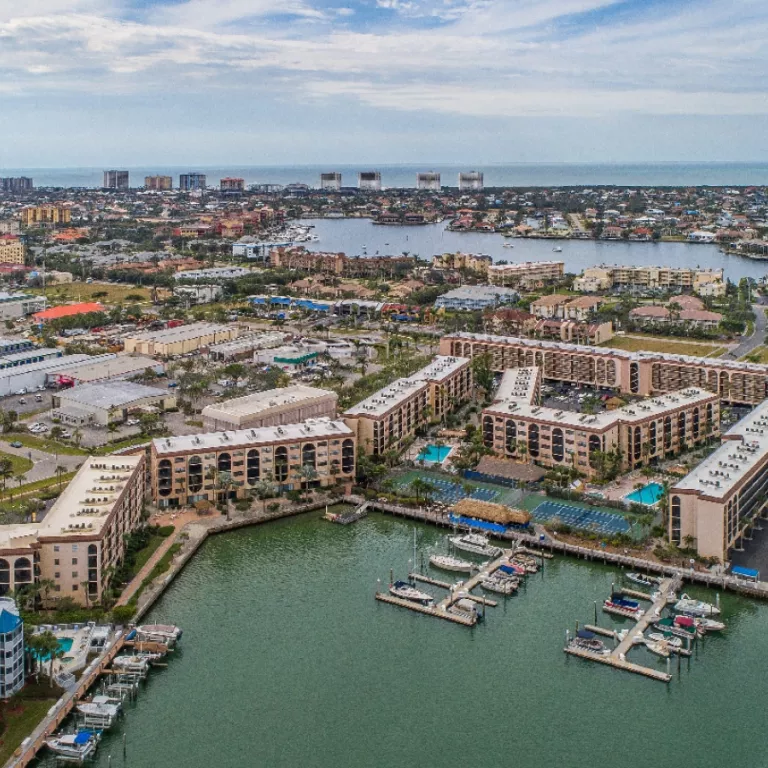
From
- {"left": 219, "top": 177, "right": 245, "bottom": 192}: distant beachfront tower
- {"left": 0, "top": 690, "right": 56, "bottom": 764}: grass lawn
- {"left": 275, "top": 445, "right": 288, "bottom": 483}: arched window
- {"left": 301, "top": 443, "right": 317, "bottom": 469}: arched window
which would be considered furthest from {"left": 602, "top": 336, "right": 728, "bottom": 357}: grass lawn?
{"left": 219, "top": 177, "right": 245, "bottom": 192}: distant beachfront tower

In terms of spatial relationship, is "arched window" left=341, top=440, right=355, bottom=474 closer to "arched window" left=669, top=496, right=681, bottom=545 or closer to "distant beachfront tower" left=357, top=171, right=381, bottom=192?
"arched window" left=669, top=496, right=681, bottom=545

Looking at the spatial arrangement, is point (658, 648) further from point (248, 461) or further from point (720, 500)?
point (248, 461)

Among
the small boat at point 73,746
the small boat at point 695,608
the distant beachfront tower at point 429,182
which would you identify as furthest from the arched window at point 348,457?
the distant beachfront tower at point 429,182

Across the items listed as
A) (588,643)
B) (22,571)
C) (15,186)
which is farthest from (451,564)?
(15,186)

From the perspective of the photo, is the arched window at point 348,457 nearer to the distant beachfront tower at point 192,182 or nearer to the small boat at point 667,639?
the small boat at point 667,639

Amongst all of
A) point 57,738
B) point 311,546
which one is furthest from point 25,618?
point 311,546

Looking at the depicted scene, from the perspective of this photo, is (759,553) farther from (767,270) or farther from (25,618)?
(767,270)
